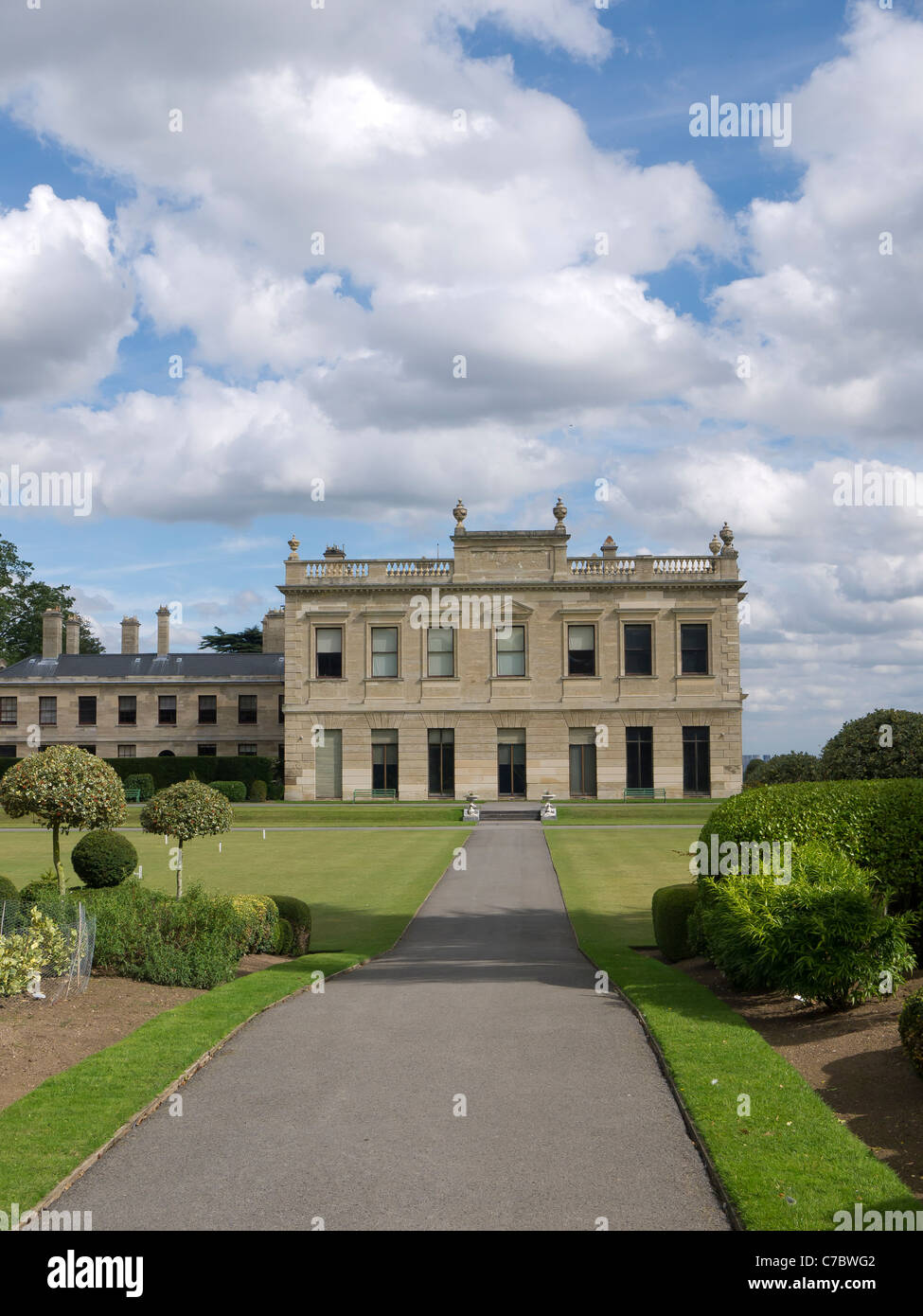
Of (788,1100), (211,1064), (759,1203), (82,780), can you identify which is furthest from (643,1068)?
(82,780)

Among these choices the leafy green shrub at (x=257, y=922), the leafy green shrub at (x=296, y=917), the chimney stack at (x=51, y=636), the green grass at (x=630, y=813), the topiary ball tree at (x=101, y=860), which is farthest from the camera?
the chimney stack at (x=51, y=636)

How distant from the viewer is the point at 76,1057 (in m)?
9.99

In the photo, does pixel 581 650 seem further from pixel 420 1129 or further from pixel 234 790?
pixel 420 1129

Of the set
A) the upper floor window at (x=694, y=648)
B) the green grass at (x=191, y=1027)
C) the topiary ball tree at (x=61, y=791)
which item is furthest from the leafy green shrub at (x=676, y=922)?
the upper floor window at (x=694, y=648)

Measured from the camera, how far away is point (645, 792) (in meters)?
52.3

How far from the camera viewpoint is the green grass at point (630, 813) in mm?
42656

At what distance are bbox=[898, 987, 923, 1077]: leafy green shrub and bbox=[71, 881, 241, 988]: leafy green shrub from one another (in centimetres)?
878

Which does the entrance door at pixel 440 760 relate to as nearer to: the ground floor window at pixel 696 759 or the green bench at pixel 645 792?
the green bench at pixel 645 792

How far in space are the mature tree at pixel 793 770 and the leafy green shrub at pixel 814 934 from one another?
4.00 meters

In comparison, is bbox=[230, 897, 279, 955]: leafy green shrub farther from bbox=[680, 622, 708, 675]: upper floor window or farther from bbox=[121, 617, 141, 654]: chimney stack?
bbox=[121, 617, 141, 654]: chimney stack

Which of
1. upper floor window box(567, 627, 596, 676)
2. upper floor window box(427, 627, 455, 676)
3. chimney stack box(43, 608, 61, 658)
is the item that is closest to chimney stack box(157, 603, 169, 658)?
chimney stack box(43, 608, 61, 658)
